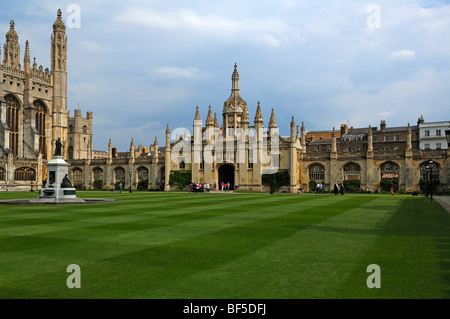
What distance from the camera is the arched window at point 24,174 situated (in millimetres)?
64781

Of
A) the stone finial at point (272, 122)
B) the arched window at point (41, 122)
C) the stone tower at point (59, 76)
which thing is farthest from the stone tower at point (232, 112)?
the arched window at point (41, 122)

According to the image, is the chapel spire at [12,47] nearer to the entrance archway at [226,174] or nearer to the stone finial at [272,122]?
the entrance archway at [226,174]

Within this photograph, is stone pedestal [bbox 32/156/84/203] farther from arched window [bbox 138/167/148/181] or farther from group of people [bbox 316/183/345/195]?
arched window [bbox 138/167/148/181]

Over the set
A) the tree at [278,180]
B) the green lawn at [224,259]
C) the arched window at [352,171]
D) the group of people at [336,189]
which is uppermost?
the arched window at [352,171]

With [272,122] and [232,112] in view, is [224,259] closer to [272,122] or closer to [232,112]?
[272,122]

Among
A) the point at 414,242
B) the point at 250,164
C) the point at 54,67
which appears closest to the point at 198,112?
the point at 250,164

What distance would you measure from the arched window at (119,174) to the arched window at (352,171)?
35.8 metres

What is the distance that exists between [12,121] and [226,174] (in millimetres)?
40044

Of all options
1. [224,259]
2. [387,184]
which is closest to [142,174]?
[387,184]

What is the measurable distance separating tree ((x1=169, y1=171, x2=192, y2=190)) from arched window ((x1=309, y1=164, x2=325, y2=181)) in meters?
17.5

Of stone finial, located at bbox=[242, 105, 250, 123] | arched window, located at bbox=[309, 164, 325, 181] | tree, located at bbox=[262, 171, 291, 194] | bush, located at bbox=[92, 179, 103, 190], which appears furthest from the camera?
bush, located at bbox=[92, 179, 103, 190]

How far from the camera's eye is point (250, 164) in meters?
55.5

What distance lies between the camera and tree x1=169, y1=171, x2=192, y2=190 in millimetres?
59441

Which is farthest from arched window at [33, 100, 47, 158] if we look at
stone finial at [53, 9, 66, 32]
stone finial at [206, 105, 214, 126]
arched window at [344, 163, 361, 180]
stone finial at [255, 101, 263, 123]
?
arched window at [344, 163, 361, 180]
